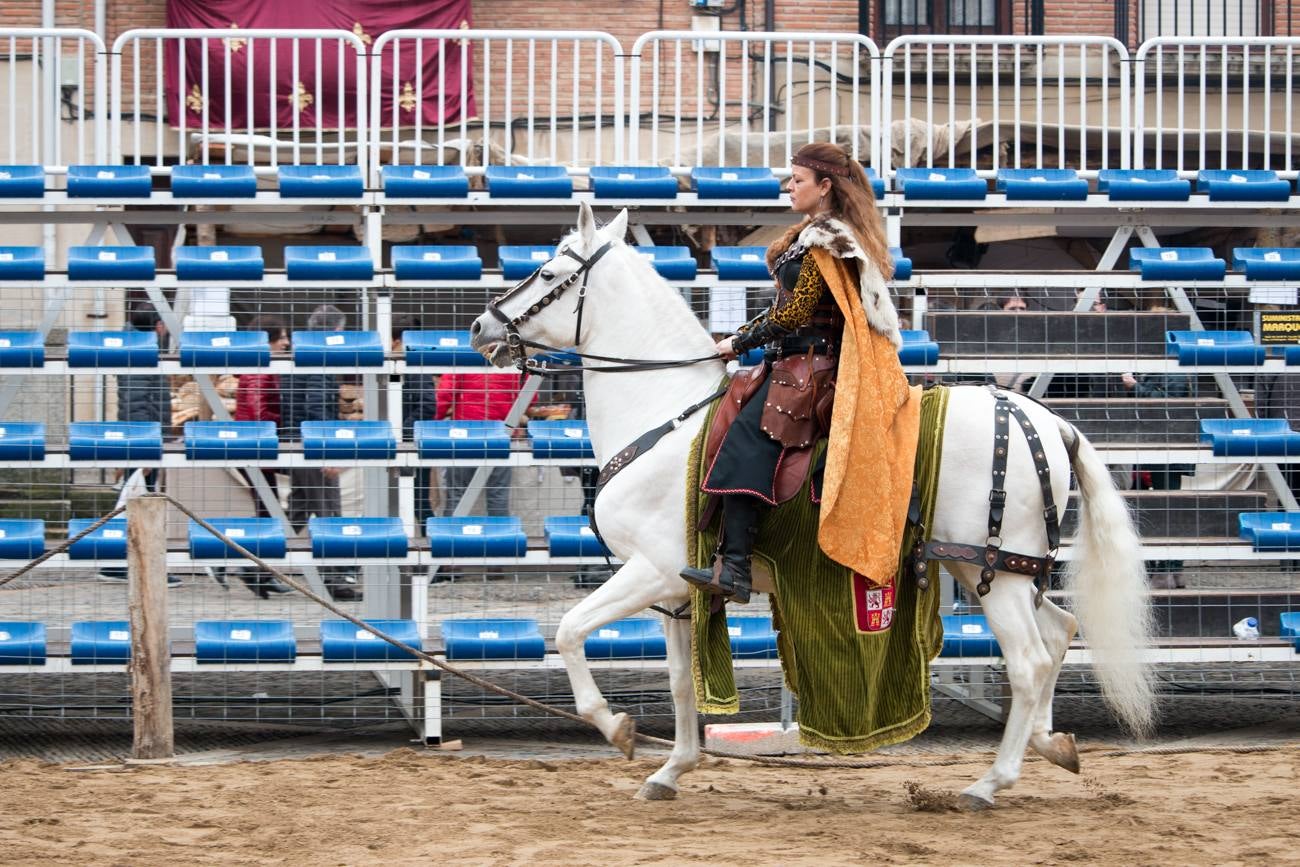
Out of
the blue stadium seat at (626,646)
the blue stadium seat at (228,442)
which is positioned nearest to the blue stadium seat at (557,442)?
the blue stadium seat at (626,646)

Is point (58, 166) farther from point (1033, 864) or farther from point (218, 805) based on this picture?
point (1033, 864)

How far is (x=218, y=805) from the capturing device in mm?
6410

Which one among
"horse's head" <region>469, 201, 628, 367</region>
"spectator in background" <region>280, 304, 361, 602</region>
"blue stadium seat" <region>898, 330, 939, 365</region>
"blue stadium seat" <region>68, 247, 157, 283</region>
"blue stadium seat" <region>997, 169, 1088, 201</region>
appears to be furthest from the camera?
"blue stadium seat" <region>997, 169, 1088, 201</region>

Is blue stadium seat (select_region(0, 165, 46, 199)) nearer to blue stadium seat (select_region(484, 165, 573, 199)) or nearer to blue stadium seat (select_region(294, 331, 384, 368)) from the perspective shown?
blue stadium seat (select_region(294, 331, 384, 368))

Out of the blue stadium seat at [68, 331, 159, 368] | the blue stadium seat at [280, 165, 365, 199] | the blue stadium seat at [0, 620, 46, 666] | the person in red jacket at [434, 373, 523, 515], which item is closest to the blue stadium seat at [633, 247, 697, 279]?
the person in red jacket at [434, 373, 523, 515]

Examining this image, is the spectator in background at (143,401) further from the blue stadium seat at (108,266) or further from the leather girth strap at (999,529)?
the leather girth strap at (999,529)

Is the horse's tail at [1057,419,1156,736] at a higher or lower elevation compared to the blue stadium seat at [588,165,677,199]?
lower

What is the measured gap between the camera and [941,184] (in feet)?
31.4

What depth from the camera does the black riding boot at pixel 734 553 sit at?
6219mm

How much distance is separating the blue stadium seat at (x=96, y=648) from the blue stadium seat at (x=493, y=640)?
1617mm

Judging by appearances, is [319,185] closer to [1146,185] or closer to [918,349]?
[918,349]

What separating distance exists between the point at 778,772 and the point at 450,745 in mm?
1755

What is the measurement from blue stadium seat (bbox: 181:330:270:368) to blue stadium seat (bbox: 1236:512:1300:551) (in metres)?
5.36

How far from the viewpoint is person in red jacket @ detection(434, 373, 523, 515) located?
380 inches
